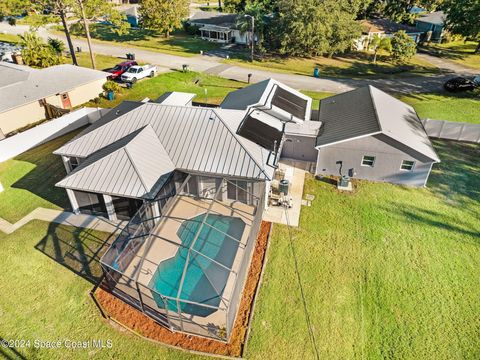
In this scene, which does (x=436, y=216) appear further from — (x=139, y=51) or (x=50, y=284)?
(x=139, y=51)

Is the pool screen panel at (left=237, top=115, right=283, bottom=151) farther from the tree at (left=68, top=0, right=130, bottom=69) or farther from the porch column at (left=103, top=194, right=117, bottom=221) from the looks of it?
the tree at (left=68, top=0, right=130, bottom=69)

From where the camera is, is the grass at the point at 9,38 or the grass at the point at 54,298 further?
the grass at the point at 9,38

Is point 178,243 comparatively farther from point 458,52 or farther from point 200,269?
point 458,52

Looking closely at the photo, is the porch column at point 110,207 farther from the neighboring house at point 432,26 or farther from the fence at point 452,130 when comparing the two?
the neighboring house at point 432,26

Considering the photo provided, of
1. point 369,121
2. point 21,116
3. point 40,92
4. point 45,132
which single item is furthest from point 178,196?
point 40,92

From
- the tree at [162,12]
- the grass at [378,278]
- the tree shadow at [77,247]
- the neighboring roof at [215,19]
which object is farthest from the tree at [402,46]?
the tree shadow at [77,247]

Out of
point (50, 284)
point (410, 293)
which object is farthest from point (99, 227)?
point (410, 293)

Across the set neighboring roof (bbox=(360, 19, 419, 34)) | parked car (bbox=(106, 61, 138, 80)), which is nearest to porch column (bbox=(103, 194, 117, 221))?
parked car (bbox=(106, 61, 138, 80))
